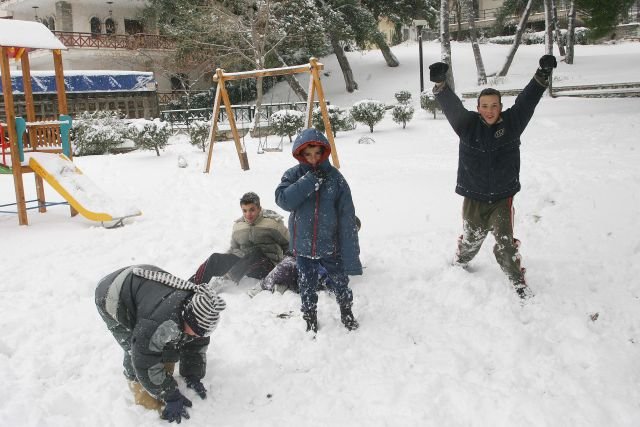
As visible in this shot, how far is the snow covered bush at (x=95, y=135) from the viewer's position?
14.9 metres

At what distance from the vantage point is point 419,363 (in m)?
3.36

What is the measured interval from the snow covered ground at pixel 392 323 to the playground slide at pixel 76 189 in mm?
296

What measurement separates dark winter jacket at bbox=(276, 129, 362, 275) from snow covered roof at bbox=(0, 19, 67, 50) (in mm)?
5394

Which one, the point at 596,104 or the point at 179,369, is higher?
the point at 596,104

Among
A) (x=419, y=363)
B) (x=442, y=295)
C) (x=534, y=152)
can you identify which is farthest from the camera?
(x=534, y=152)

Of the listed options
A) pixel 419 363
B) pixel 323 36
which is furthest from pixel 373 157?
pixel 323 36

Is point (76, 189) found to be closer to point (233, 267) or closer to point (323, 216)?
point (233, 267)

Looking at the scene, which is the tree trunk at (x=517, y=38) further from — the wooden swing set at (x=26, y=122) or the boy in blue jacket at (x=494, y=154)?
the boy in blue jacket at (x=494, y=154)

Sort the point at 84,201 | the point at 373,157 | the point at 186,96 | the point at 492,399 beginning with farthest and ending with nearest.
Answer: the point at 186,96
the point at 373,157
the point at 84,201
the point at 492,399

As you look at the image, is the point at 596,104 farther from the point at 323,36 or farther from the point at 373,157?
the point at 323,36

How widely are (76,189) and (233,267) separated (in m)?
3.77

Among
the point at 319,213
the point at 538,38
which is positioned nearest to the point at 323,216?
the point at 319,213

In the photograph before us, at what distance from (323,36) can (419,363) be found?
2021 centimetres

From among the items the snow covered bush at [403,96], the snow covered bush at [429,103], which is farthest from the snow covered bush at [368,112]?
the snow covered bush at [403,96]
